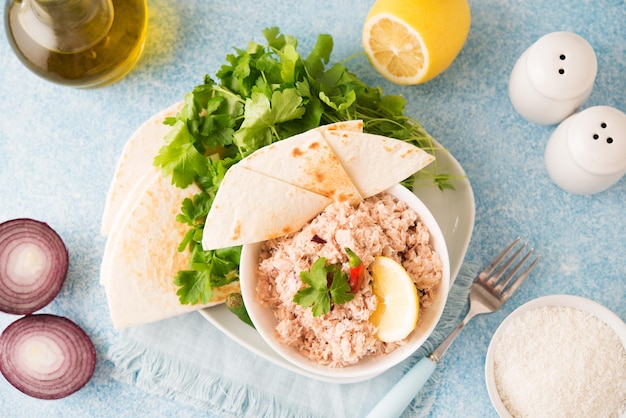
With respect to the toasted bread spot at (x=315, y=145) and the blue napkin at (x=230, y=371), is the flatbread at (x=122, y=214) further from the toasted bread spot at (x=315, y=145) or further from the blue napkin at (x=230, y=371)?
the toasted bread spot at (x=315, y=145)

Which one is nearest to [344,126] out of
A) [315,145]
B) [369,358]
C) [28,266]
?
[315,145]

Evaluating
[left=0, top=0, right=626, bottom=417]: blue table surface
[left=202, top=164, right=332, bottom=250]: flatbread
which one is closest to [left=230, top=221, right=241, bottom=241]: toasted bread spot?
[left=202, top=164, right=332, bottom=250]: flatbread

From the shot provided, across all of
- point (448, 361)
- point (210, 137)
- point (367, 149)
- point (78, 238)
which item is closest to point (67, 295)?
point (78, 238)

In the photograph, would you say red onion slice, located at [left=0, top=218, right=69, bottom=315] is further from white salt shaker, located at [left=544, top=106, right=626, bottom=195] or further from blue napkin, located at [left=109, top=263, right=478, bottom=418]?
white salt shaker, located at [left=544, top=106, right=626, bottom=195]

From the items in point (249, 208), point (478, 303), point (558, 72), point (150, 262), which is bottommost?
point (478, 303)

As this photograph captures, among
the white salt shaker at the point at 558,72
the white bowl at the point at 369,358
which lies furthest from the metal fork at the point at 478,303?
the white salt shaker at the point at 558,72

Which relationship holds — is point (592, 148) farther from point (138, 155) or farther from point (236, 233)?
point (138, 155)

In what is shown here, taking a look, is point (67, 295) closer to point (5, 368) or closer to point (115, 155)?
point (5, 368)
